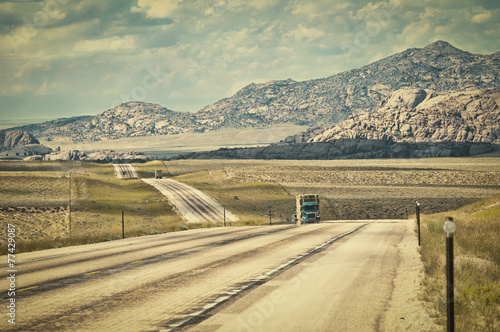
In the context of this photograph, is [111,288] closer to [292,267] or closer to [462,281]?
[292,267]

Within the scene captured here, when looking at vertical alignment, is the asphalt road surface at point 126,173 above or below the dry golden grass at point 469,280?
above

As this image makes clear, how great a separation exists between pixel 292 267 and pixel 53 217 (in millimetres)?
41233

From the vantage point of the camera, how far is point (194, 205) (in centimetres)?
7044

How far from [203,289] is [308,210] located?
137 ft

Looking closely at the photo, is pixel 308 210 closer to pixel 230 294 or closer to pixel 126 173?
pixel 230 294

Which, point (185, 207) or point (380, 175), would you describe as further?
point (380, 175)

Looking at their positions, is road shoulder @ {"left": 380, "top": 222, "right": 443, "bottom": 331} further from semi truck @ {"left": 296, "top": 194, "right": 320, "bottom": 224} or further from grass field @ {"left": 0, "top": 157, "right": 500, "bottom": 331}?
semi truck @ {"left": 296, "top": 194, "right": 320, "bottom": 224}

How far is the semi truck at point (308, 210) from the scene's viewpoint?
52.4 metres

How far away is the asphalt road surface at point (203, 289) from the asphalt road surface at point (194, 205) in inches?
1599

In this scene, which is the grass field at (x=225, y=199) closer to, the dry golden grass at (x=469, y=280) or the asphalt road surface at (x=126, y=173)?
the dry golden grass at (x=469, y=280)

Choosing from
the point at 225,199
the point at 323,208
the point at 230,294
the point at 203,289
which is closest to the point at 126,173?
the point at 225,199

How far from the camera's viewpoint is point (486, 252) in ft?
61.5

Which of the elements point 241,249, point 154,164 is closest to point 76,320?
point 241,249

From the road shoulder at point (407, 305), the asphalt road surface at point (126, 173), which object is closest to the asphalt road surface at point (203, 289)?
the road shoulder at point (407, 305)
